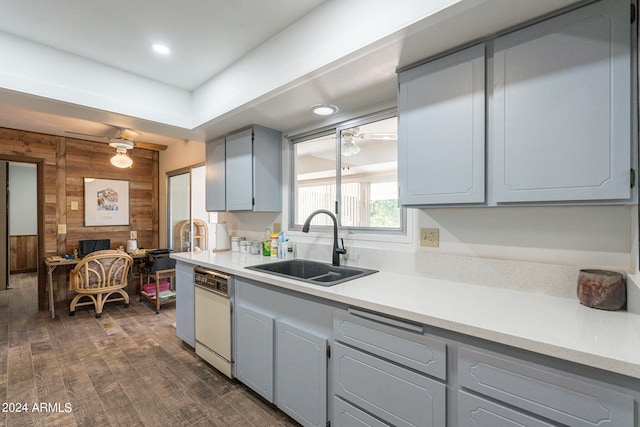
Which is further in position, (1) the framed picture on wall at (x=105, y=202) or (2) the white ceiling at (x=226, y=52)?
(1) the framed picture on wall at (x=105, y=202)

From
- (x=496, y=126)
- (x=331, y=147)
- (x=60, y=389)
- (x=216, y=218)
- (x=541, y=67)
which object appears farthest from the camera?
(x=216, y=218)

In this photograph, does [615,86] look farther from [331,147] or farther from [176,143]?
[176,143]

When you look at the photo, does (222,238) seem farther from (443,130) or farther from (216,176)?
(443,130)

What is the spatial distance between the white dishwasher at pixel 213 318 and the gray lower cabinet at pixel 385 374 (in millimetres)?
1054

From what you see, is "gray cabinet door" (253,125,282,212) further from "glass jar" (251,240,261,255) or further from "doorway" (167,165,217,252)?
"doorway" (167,165,217,252)

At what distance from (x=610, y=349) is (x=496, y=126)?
897 mm

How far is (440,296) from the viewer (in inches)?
54.8

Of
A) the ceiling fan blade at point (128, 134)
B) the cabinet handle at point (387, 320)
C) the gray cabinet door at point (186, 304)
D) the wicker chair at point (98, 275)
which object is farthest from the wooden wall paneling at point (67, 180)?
the cabinet handle at point (387, 320)

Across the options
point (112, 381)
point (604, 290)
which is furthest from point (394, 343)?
point (112, 381)

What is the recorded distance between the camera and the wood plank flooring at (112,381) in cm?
187

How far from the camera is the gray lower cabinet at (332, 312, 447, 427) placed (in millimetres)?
1159

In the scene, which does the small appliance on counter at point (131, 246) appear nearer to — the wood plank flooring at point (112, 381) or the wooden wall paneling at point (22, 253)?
the wood plank flooring at point (112, 381)

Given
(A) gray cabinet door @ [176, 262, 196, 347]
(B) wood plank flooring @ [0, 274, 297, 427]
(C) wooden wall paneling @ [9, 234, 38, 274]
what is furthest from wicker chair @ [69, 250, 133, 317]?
(C) wooden wall paneling @ [9, 234, 38, 274]

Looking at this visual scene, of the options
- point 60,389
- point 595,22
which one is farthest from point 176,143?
point 595,22
